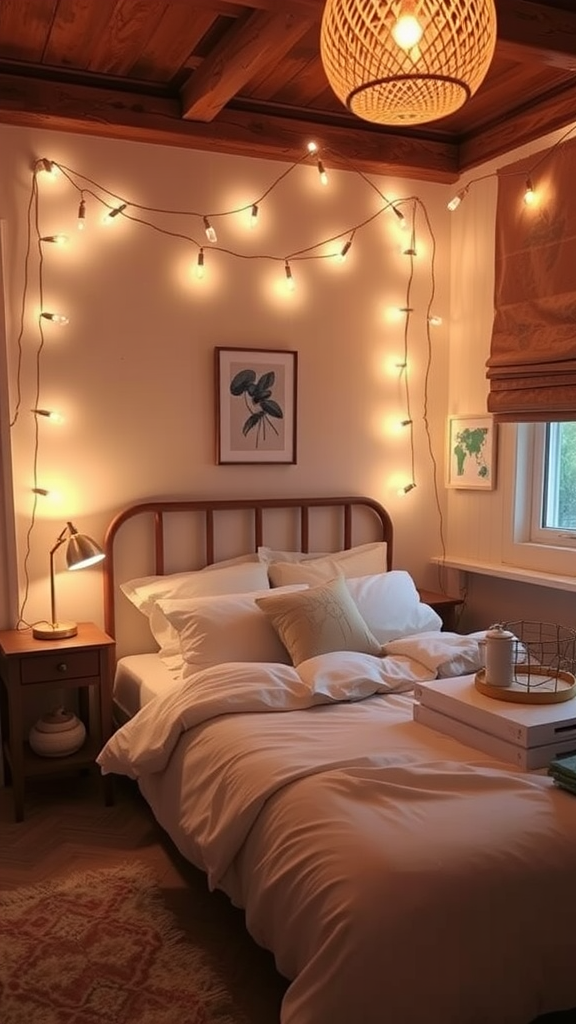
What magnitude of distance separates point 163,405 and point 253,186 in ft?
3.40

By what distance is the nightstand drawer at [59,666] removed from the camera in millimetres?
2988

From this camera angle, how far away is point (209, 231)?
3.44 metres

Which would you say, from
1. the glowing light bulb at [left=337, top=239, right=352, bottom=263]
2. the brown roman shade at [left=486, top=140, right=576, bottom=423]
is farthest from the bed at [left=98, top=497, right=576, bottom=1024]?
the glowing light bulb at [left=337, top=239, right=352, bottom=263]

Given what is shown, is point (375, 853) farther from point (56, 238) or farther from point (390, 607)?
point (56, 238)

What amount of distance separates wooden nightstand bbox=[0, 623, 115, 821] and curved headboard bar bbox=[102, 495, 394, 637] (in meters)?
0.28

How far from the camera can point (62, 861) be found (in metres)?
2.72

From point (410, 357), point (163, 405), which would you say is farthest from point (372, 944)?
point (410, 357)

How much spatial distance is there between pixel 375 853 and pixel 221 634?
4.61 ft

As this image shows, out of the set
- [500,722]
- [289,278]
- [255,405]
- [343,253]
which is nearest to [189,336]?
[255,405]

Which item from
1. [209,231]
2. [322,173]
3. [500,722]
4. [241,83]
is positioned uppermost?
[241,83]

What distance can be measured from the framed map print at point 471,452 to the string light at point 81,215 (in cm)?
192

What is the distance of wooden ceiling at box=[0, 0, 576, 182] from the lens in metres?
2.69

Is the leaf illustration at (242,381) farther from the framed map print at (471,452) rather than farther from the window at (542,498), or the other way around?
the window at (542,498)

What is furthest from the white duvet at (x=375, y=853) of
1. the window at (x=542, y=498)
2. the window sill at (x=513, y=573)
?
the window at (x=542, y=498)
